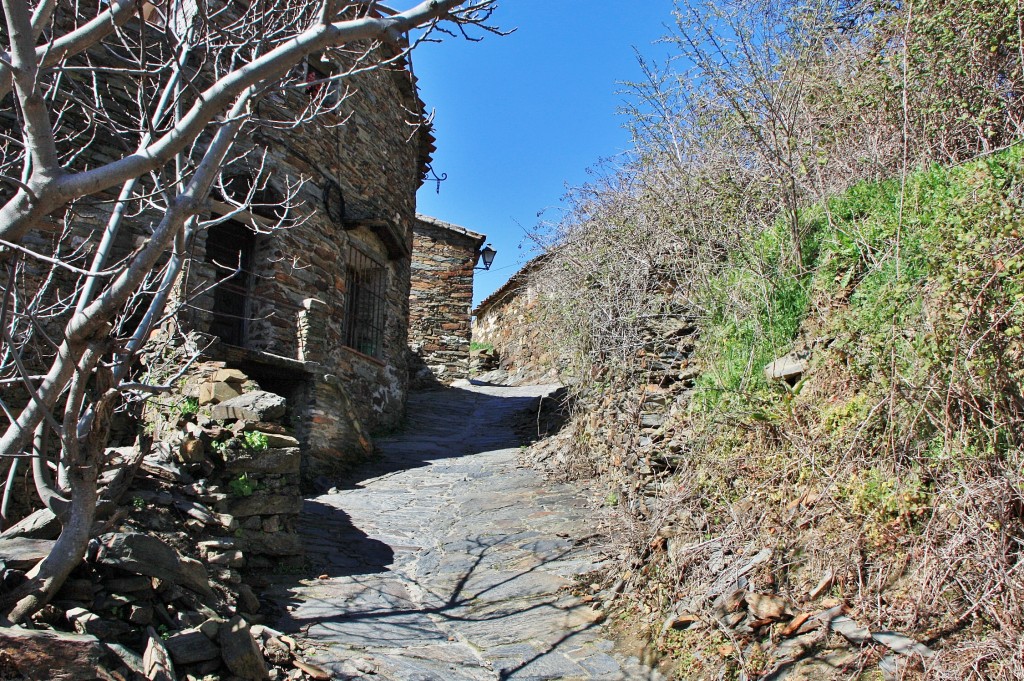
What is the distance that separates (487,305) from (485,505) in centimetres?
1495

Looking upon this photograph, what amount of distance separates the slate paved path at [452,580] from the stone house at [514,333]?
7.31 metres

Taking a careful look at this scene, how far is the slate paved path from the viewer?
4203 mm

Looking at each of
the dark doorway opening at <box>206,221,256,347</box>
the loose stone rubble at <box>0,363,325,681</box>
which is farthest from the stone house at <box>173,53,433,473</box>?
the loose stone rubble at <box>0,363,325,681</box>

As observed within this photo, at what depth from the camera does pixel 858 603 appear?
11.3 feet

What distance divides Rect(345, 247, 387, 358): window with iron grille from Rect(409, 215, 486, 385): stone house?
647 cm

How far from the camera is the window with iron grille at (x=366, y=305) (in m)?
10.9

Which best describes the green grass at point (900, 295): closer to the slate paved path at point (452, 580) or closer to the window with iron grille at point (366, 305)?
the slate paved path at point (452, 580)

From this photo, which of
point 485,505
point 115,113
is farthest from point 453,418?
point 115,113

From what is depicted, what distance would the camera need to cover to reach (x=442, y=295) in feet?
59.7

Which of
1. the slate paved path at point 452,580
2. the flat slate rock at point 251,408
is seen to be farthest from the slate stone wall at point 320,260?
the flat slate rock at point 251,408

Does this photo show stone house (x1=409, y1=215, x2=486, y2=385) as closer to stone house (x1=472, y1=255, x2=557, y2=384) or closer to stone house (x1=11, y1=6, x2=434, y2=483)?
stone house (x1=472, y1=255, x2=557, y2=384)

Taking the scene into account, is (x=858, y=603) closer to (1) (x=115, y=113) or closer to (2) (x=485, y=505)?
(2) (x=485, y=505)

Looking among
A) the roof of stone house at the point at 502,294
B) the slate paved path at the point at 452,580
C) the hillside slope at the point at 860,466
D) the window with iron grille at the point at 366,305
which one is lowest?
the slate paved path at the point at 452,580

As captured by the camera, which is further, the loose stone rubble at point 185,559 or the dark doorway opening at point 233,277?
the dark doorway opening at point 233,277
